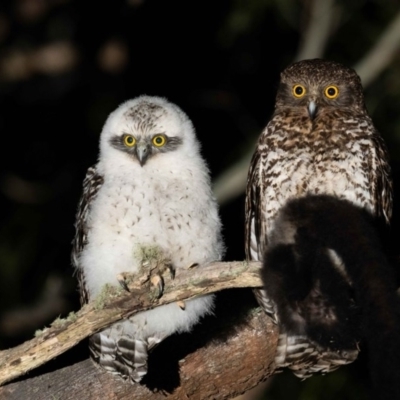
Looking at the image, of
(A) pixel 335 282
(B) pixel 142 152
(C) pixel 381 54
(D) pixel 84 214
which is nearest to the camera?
(A) pixel 335 282

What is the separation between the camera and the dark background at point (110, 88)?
21.6 feet

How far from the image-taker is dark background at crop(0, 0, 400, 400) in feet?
21.6

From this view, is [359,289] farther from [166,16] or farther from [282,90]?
[166,16]

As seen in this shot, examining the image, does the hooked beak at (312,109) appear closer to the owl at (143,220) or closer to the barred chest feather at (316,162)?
the barred chest feather at (316,162)

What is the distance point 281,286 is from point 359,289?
50 cm

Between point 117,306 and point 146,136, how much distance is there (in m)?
0.74

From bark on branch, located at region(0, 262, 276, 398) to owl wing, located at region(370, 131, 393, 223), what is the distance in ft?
2.92

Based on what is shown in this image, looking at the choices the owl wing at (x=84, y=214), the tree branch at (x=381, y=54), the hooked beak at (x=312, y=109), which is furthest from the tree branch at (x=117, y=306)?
the tree branch at (x=381, y=54)

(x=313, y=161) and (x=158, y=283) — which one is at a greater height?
(x=313, y=161)

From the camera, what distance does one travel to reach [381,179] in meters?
4.20

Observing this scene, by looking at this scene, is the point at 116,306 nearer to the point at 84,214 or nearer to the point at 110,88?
the point at 84,214

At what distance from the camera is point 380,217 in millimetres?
4223

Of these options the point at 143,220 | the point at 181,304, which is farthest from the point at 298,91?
the point at 181,304

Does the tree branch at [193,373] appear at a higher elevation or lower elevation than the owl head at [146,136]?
lower
